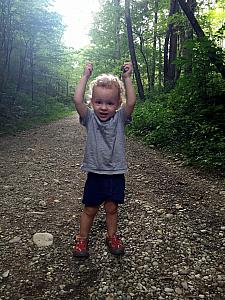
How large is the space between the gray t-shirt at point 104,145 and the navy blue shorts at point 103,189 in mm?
86

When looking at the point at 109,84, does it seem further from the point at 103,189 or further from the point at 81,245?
the point at 81,245

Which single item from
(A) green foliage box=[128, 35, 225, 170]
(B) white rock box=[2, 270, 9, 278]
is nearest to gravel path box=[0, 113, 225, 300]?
(B) white rock box=[2, 270, 9, 278]

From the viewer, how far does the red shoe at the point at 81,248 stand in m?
2.91

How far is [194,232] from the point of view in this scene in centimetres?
333

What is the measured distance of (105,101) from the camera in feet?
8.96

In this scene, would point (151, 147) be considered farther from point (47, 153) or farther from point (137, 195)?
point (137, 195)

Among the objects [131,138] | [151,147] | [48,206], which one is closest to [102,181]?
[48,206]

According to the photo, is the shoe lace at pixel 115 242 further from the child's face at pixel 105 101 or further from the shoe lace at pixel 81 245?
the child's face at pixel 105 101

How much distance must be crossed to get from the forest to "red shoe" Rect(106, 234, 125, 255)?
3107 mm

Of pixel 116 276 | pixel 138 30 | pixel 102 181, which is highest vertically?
pixel 138 30

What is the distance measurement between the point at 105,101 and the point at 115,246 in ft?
4.44

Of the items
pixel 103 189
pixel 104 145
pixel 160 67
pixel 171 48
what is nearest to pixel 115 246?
pixel 103 189

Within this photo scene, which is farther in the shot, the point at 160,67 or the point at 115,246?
the point at 160,67

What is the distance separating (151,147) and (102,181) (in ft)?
17.1
